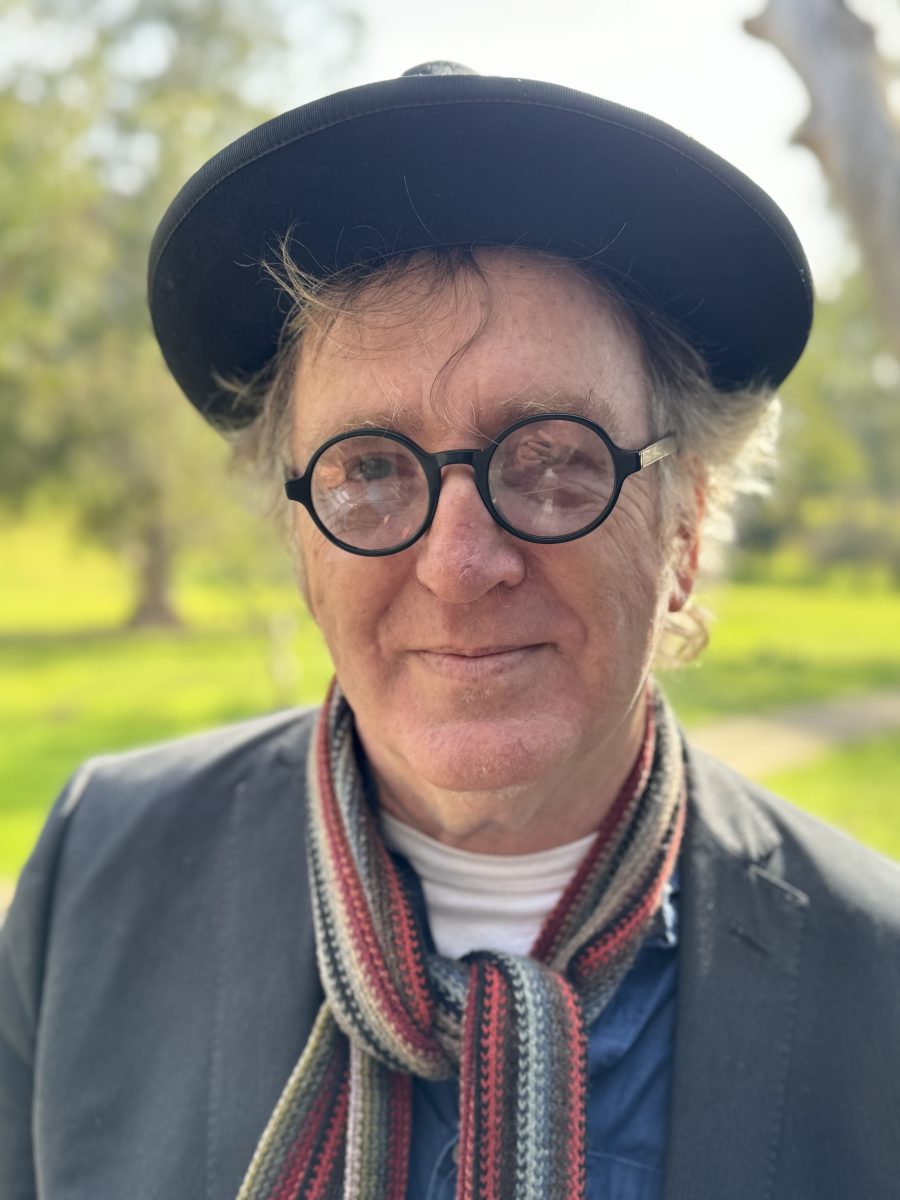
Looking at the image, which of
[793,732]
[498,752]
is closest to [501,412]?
[498,752]

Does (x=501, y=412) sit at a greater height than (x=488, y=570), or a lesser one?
greater

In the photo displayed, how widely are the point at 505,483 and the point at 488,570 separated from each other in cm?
13

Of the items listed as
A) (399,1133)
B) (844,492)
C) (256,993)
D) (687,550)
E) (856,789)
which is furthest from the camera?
(844,492)

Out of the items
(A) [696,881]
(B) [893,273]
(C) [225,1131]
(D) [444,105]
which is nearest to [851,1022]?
(A) [696,881]

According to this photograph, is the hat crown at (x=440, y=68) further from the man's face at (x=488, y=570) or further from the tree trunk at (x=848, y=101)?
the tree trunk at (x=848, y=101)

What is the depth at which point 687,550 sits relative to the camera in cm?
172

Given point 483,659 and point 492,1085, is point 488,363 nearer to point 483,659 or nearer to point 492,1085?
point 483,659

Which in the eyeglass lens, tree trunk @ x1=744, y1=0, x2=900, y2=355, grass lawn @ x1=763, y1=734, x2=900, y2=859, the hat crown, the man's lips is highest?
tree trunk @ x1=744, y1=0, x2=900, y2=355

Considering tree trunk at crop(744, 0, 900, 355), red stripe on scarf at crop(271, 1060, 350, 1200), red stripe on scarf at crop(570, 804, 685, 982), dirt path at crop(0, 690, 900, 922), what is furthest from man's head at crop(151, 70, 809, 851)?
dirt path at crop(0, 690, 900, 922)

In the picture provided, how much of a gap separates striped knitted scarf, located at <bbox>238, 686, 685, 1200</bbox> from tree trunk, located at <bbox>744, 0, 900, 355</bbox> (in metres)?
2.71

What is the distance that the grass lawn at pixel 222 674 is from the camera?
30.6 feet

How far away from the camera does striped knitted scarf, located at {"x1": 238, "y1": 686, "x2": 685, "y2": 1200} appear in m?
1.39

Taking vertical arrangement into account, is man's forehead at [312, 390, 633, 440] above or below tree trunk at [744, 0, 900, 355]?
below

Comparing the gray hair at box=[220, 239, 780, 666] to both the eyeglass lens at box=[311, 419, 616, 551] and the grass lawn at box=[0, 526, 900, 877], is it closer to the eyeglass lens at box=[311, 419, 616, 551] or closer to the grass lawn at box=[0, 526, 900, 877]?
the eyeglass lens at box=[311, 419, 616, 551]
